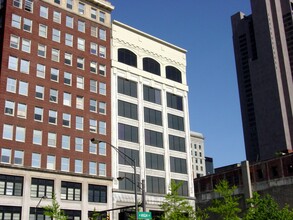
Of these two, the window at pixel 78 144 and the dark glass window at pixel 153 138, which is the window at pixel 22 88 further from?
the dark glass window at pixel 153 138

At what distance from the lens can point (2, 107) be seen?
187ft

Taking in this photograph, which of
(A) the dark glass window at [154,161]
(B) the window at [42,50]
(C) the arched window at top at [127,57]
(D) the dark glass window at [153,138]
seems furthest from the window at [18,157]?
(C) the arched window at top at [127,57]

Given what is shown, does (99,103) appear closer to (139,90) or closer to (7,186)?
(139,90)

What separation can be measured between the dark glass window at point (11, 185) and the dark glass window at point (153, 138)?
74.5 ft

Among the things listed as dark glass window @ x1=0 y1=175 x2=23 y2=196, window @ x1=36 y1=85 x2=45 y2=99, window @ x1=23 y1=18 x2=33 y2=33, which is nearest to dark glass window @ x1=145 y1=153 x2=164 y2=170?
window @ x1=36 y1=85 x2=45 y2=99

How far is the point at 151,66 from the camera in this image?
76.7 meters

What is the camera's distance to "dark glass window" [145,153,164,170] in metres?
70.0

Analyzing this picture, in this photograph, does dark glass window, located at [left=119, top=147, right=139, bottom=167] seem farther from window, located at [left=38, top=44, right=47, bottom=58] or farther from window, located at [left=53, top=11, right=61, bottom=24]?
window, located at [left=53, top=11, right=61, bottom=24]

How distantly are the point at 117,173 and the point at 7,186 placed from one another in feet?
57.1

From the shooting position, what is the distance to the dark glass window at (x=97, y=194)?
204 ft

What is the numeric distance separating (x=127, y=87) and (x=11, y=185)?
25.7 meters

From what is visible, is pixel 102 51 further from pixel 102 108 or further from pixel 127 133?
pixel 127 133

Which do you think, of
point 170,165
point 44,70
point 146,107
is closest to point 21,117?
point 44,70

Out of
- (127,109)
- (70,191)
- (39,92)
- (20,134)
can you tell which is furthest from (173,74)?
(20,134)
